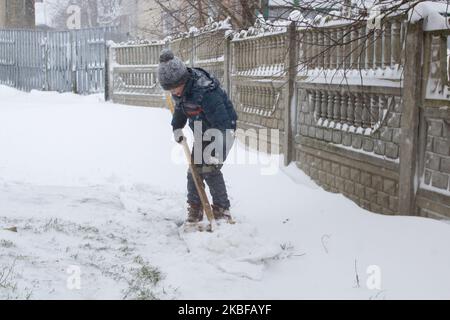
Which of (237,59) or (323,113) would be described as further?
(237,59)

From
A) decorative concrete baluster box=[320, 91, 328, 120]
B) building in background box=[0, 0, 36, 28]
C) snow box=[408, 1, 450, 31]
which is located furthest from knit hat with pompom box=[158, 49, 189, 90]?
building in background box=[0, 0, 36, 28]

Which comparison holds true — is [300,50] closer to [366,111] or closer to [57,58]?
[366,111]

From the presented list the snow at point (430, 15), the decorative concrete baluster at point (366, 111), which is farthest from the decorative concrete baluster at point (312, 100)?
the snow at point (430, 15)

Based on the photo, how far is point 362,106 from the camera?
18.2ft

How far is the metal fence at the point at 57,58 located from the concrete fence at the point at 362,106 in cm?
1067

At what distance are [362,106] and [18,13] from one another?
30.3 m

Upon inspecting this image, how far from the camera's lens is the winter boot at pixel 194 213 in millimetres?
5047

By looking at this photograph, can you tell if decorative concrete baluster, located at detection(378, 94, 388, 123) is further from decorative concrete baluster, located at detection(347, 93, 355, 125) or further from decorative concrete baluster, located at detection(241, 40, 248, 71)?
decorative concrete baluster, located at detection(241, 40, 248, 71)

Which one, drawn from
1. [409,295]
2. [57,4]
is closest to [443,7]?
[409,295]

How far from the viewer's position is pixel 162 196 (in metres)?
6.13

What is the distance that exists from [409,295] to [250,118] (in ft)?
19.5

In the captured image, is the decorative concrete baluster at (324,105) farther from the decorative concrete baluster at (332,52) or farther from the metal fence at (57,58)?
the metal fence at (57,58)

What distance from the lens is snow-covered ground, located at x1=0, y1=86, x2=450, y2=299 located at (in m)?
3.47
